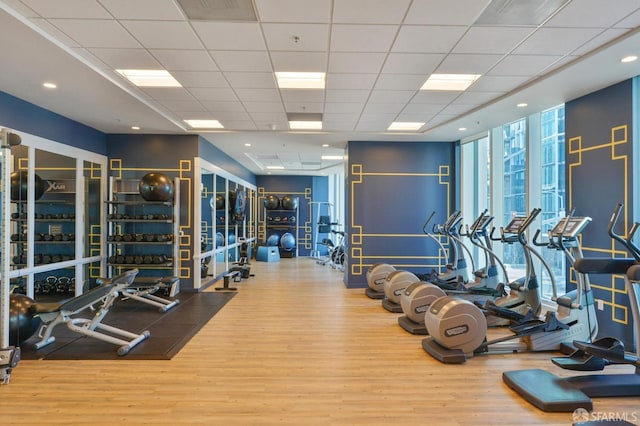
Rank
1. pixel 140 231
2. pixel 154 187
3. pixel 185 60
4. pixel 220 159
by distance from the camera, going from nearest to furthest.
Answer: pixel 185 60 < pixel 154 187 < pixel 140 231 < pixel 220 159

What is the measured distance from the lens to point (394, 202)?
25.0 feet

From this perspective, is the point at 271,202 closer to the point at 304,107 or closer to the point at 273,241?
the point at 273,241

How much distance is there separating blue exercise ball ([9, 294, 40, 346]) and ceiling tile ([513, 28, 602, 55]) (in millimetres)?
5622

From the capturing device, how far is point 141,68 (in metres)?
3.99

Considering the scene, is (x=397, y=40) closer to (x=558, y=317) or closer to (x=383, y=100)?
(x=383, y=100)

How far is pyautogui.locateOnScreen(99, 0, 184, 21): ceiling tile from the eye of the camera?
2.75 meters

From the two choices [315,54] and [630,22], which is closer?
[630,22]

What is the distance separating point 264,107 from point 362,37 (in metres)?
2.40

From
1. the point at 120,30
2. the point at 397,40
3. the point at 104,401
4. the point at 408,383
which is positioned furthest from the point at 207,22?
the point at 408,383

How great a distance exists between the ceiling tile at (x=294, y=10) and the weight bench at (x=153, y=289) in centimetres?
438

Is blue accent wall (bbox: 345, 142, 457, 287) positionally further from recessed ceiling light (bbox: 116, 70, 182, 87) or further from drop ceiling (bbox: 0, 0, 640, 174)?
recessed ceiling light (bbox: 116, 70, 182, 87)

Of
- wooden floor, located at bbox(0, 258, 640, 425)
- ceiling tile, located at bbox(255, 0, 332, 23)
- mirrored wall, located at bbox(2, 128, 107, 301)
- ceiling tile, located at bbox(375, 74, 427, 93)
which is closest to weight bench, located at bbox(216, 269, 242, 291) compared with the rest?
mirrored wall, located at bbox(2, 128, 107, 301)

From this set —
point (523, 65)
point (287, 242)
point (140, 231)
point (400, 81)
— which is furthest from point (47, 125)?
point (287, 242)

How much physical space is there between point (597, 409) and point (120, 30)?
4858mm
